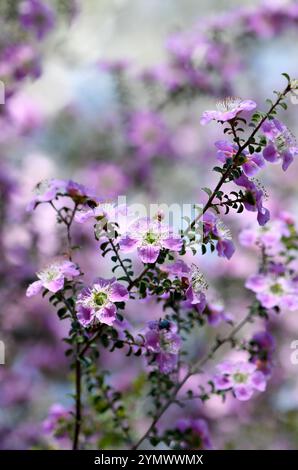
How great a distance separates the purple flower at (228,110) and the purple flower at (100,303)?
0.88ft

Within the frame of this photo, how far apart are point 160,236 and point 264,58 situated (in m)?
2.65

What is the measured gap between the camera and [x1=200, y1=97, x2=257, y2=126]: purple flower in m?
1.11

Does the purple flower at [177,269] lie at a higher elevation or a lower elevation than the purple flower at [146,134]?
lower

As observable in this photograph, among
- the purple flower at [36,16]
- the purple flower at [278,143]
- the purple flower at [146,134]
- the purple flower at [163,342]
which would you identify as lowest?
the purple flower at [163,342]

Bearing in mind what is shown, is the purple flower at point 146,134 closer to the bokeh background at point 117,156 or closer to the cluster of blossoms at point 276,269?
the bokeh background at point 117,156

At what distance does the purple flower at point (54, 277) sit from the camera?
1179 millimetres

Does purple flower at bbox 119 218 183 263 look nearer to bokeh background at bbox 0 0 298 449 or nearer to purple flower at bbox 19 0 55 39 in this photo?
bokeh background at bbox 0 0 298 449

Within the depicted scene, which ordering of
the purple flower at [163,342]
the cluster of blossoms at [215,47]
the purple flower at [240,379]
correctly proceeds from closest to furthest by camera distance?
1. the purple flower at [163,342]
2. the purple flower at [240,379]
3. the cluster of blossoms at [215,47]

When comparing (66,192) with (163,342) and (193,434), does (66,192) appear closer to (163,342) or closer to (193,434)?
(163,342)

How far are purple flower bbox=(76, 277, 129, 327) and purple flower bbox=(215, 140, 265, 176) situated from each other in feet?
0.78

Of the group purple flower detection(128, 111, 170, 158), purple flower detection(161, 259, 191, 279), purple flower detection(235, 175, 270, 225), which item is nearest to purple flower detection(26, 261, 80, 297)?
purple flower detection(161, 259, 191, 279)

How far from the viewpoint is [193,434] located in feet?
4.78

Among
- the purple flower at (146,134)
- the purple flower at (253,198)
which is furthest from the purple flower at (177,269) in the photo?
the purple flower at (146,134)

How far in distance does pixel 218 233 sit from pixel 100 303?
0.67ft
